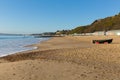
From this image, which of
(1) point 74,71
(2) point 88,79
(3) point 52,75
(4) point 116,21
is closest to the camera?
(2) point 88,79

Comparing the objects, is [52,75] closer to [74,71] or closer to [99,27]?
[74,71]

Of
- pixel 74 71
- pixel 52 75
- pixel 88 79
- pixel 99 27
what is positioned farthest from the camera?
pixel 99 27

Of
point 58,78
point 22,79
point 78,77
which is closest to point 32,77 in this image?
point 22,79

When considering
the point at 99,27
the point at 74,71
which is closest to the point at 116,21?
the point at 99,27

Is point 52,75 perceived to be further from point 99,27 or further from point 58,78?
point 99,27

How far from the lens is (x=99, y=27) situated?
610 ft

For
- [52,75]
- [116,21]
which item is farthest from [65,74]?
[116,21]

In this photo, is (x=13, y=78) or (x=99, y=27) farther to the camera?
(x=99, y=27)

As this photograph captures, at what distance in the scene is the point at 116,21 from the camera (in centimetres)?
17350

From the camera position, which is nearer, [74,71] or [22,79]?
[22,79]

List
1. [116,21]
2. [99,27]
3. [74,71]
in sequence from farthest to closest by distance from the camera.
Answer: [99,27] → [116,21] → [74,71]

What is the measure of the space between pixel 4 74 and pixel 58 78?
2.85 m

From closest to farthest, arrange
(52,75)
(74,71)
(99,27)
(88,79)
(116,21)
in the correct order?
(88,79) → (52,75) → (74,71) → (116,21) → (99,27)

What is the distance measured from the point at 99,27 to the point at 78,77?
181 metres
